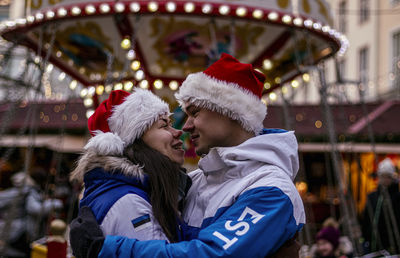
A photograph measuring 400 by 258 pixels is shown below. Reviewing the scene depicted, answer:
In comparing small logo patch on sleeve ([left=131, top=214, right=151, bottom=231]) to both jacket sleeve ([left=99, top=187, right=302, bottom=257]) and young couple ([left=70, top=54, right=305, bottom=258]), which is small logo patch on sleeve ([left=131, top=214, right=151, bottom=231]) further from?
jacket sleeve ([left=99, top=187, right=302, bottom=257])

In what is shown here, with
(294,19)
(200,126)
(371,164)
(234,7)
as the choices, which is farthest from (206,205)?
(371,164)

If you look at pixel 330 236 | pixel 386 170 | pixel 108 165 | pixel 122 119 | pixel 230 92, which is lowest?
pixel 330 236

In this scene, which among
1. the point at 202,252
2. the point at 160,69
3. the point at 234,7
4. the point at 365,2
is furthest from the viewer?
the point at 365,2

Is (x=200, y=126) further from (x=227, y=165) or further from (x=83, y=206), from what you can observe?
(x=83, y=206)

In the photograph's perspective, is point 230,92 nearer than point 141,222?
No

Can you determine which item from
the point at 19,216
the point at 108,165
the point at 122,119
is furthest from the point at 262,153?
the point at 19,216

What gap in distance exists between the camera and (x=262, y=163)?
Result: 7.36ft

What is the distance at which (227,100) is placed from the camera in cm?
247

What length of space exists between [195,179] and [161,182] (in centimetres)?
43

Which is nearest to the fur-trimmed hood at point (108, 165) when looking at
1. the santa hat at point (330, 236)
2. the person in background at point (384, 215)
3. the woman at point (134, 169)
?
the woman at point (134, 169)

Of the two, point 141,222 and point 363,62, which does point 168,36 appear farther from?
point 363,62

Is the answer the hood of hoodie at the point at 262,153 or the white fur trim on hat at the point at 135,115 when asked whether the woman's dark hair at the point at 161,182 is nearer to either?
the white fur trim on hat at the point at 135,115

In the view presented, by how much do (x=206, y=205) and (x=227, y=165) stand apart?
9.7 inches

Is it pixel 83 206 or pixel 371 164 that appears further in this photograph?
pixel 371 164
